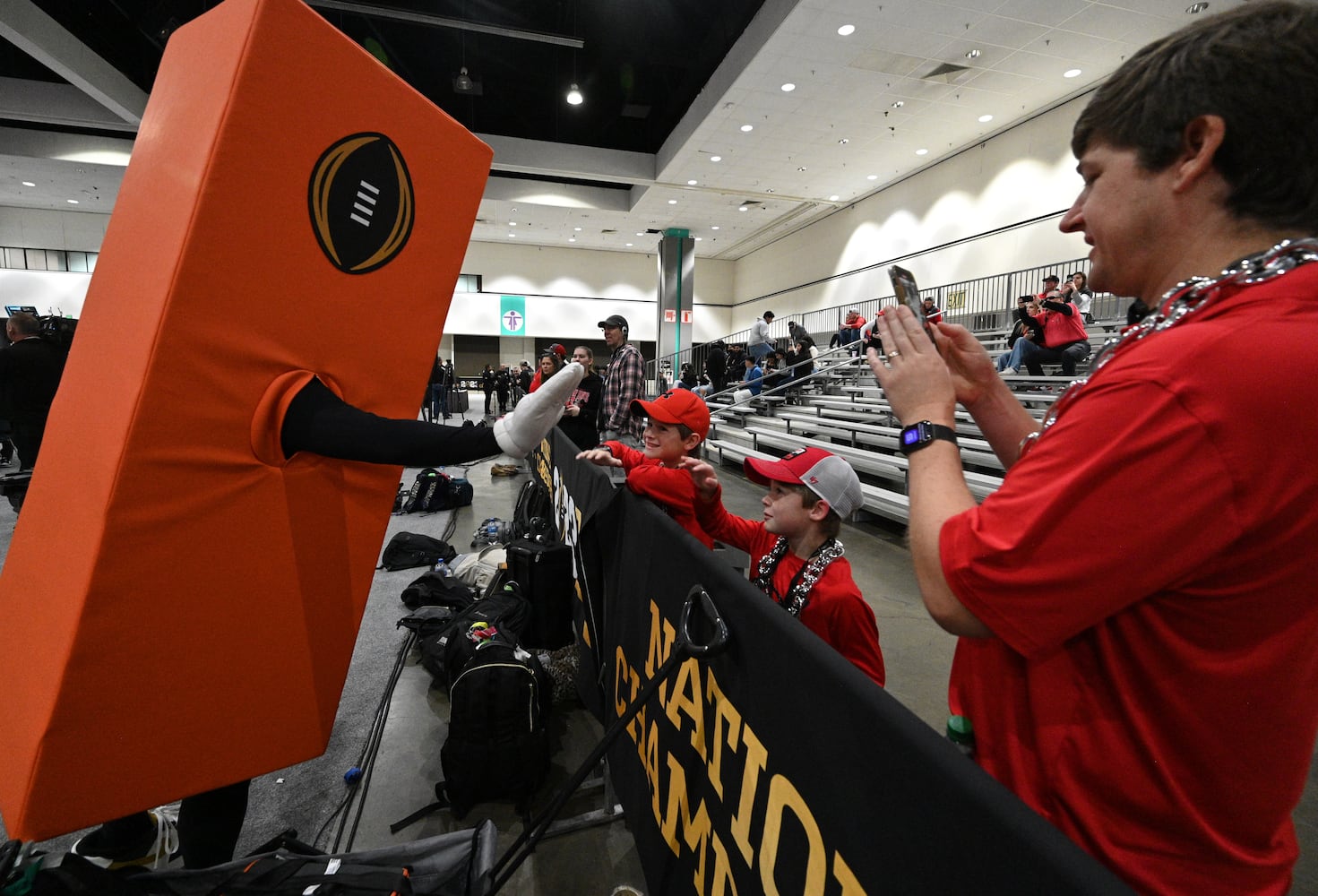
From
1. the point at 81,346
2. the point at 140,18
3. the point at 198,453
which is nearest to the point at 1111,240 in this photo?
the point at 198,453

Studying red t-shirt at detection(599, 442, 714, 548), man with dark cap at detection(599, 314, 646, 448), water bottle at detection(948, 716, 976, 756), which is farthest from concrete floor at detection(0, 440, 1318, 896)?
man with dark cap at detection(599, 314, 646, 448)

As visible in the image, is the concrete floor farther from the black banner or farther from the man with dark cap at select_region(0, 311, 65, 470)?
the man with dark cap at select_region(0, 311, 65, 470)

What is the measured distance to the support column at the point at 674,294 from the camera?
19875 millimetres

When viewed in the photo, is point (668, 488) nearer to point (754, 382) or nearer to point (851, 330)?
point (754, 382)

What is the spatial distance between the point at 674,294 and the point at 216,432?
64.9ft

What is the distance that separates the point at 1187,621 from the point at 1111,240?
438 mm

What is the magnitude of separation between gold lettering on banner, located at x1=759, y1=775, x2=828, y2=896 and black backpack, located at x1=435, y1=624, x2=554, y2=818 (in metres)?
1.51

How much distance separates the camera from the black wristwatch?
729 mm

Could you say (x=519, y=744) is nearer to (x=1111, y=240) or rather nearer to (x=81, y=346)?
(x=81, y=346)

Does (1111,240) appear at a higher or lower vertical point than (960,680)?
higher

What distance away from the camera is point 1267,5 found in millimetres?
557

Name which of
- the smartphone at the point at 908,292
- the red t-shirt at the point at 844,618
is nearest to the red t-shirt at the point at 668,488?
the red t-shirt at the point at 844,618

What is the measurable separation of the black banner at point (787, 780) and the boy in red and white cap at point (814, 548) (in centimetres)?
38

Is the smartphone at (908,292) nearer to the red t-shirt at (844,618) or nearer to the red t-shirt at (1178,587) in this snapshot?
the red t-shirt at (1178,587)
